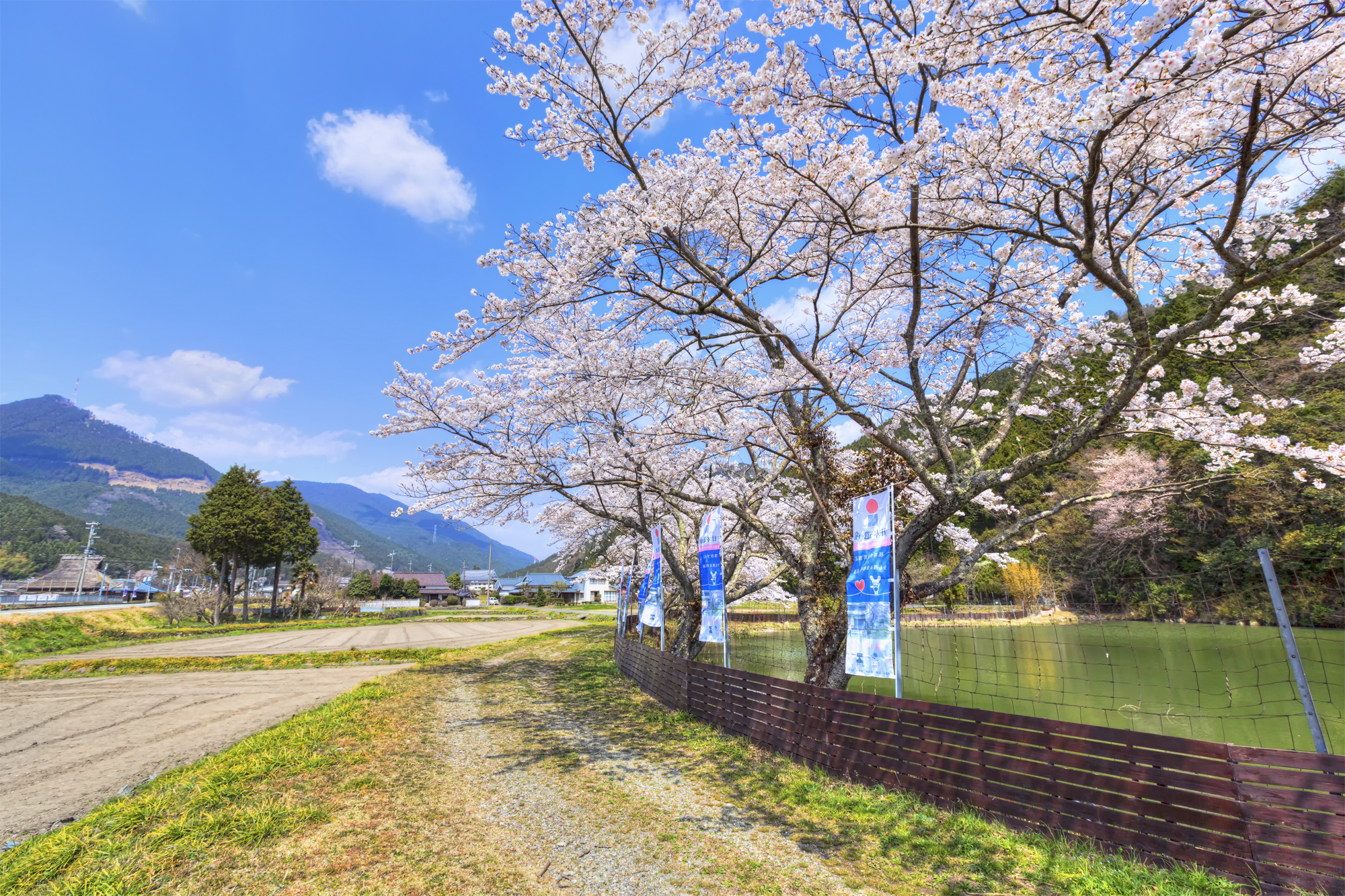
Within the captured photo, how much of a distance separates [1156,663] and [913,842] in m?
15.9

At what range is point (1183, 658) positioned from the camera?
14.6m

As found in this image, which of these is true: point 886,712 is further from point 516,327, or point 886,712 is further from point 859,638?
point 516,327

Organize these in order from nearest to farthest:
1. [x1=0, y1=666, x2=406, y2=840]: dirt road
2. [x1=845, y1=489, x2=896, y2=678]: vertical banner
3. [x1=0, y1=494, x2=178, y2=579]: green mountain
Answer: [x1=845, y1=489, x2=896, y2=678]: vertical banner → [x1=0, y1=666, x2=406, y2=840]: dirt road → [x1=0, y1=494, x2=178, y2=579]: green mountain

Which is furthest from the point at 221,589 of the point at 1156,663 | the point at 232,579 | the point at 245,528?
the point at 1156,663

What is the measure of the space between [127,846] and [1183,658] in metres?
19.9

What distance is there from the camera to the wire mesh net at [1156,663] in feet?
25.8

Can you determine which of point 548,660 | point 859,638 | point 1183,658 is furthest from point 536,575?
point 859,638

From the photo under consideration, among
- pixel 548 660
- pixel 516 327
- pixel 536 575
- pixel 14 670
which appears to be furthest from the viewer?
pixel 536 575

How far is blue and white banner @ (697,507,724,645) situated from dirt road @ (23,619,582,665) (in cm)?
1457

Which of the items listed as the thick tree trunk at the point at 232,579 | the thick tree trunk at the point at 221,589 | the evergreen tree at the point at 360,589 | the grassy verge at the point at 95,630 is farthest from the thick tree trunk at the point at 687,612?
the evergreen tree at the point at 360,589

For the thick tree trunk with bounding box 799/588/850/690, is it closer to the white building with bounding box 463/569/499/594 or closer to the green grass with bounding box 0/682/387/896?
the green grass with bounding box 0/682/387/896

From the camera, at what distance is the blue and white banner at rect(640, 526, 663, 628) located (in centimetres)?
1008

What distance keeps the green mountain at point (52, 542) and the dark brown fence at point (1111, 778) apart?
79.1 meters

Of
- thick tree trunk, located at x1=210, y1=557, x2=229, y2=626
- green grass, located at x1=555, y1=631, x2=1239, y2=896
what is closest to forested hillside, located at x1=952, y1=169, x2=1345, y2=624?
green grass, located at x1=555, y1=631, x2=1239, y2=896
